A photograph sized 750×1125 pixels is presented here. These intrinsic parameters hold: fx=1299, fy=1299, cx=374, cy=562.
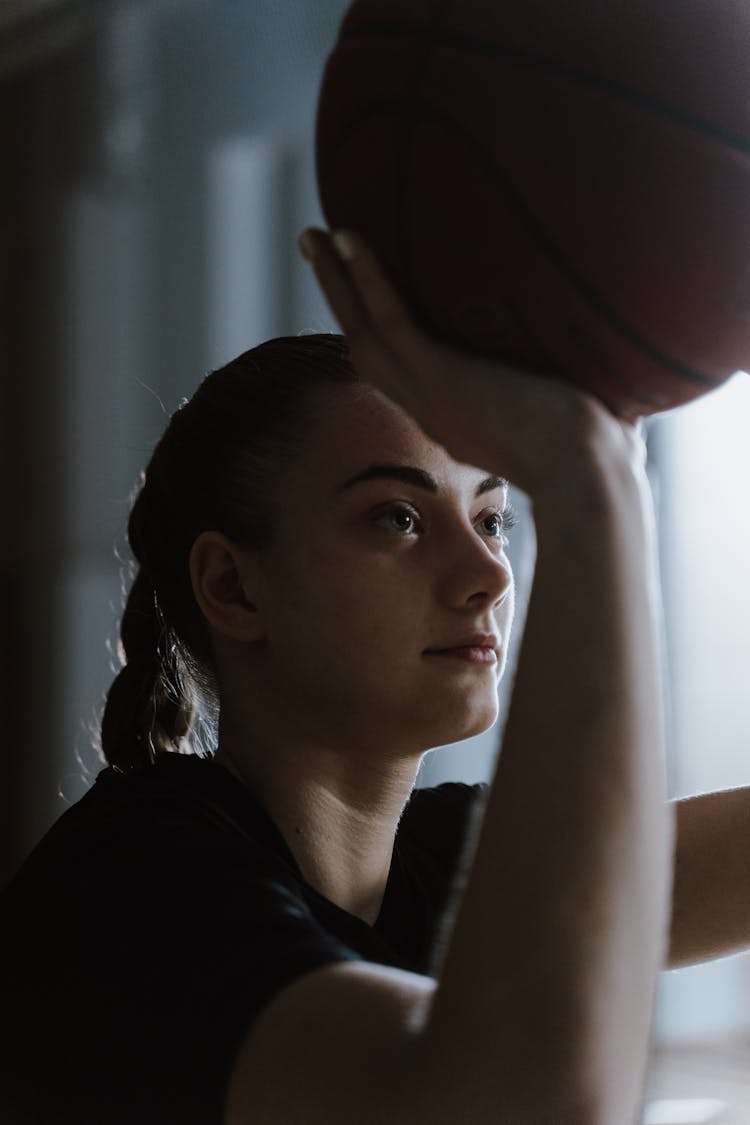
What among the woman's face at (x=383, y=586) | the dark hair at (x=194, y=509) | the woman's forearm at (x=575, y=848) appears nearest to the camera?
the woman's forearm at (x=575, y=848)

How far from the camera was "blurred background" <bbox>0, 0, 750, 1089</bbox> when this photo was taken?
2652 mm

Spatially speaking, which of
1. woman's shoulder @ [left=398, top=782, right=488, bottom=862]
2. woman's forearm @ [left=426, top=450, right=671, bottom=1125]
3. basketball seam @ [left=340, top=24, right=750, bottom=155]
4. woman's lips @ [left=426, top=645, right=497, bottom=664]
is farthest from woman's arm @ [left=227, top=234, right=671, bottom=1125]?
woman's shoulder @ [left=398, top=782, right=488, bottom=862]

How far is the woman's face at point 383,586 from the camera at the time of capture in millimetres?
791

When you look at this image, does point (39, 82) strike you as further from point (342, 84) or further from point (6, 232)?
point (342, 84)

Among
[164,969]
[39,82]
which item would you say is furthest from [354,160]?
[39,82]

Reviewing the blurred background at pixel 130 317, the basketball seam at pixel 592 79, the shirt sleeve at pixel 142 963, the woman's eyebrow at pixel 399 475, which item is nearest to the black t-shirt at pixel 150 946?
the shirt sleeve at pixel 142 963

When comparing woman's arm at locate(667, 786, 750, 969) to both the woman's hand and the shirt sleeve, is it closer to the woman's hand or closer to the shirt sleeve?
the shirt sleeve

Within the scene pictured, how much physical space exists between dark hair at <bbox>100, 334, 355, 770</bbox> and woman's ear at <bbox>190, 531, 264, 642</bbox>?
0.5 inches

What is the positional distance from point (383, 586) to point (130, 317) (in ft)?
7.40

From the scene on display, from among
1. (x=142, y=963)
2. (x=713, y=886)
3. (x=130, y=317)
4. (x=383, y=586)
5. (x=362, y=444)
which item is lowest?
(x=142, y=963)

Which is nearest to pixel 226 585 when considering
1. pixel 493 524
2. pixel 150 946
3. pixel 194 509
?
pixel 194 509

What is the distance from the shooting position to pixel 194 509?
3.12 ft

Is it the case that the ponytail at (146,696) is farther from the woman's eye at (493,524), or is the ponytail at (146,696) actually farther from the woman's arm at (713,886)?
the woman's arm at (713,886)

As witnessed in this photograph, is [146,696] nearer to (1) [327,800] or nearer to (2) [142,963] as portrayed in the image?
(1) [327,800]
